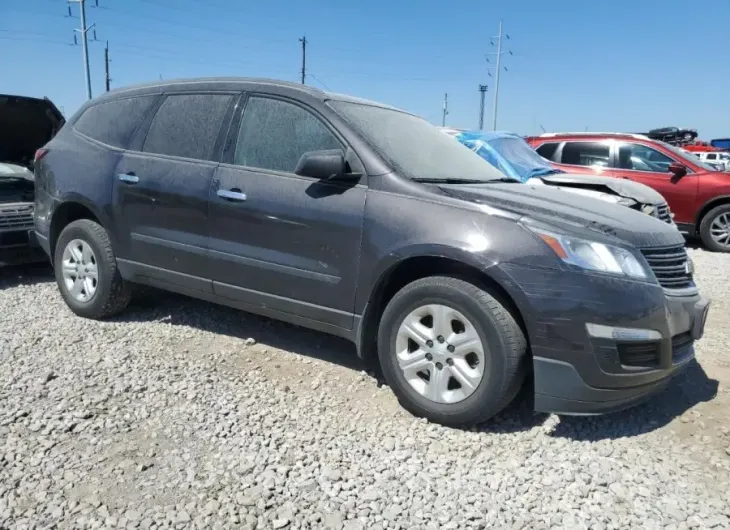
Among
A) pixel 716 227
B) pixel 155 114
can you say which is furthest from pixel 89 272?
pixel 716 227

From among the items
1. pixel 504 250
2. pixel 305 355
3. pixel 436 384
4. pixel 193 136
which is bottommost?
pixel 305 355

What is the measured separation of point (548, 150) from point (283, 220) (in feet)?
23.7

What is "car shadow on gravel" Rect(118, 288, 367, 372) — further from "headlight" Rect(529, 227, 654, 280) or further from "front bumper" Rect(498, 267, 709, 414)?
"headlight" Rect(529, 227, 654, 280)

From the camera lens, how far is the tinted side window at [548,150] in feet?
31.4

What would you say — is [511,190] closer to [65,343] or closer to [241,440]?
[241,440]

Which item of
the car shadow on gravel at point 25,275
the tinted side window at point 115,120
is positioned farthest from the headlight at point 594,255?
the car shadow on gravel at point 25,275

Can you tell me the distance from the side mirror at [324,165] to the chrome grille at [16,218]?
3.67 metres

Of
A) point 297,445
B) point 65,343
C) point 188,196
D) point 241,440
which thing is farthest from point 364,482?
point 65,343

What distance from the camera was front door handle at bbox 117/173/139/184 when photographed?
4.14m

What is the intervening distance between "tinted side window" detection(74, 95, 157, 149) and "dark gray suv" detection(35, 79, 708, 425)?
0.02 metres

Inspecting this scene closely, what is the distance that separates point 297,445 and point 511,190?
191cm

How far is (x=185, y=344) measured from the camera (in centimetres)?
414

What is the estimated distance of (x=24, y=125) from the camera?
6.39m

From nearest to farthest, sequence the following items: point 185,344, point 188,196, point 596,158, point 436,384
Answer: point 436,384 < point 188,196 < point 185,344 < point 596,158
